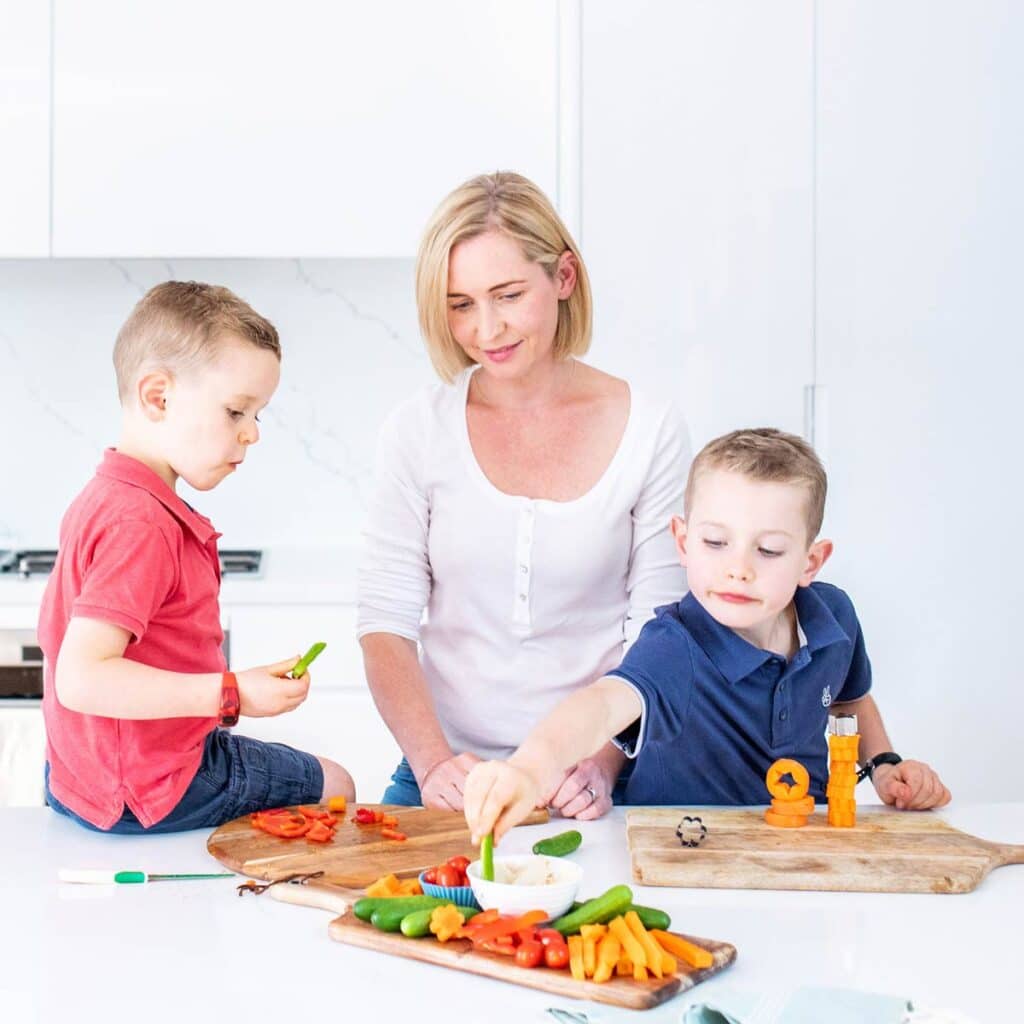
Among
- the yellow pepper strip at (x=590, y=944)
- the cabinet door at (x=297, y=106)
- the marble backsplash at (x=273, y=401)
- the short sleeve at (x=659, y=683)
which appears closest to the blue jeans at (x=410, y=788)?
the short sleeve at (x=659, y=683)

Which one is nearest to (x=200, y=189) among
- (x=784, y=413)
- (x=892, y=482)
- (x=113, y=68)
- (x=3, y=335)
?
(x=113, y=68)

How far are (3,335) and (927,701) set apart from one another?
7.70 ft

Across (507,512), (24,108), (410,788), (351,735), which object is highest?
(24,108)

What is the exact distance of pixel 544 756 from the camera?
135 cm

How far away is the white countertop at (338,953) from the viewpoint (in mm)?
1064

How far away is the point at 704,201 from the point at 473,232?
4.23 ft

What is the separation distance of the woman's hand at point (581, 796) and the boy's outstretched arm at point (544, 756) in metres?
0.03

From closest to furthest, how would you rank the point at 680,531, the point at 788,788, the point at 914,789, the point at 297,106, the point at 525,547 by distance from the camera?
the point at 788,788, the point at 914,789, the point at 680,531, the point at 525,547, the point at 297,106

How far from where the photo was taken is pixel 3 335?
3.65 metres

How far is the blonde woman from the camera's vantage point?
1925 millimetres

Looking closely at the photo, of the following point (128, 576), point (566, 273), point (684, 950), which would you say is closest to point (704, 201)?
point (566, 273)

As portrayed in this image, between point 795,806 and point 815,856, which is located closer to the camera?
point 815,856

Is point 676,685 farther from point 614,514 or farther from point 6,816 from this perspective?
point 6,816

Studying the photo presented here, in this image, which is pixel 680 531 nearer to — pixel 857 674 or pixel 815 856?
pixel 857 674
